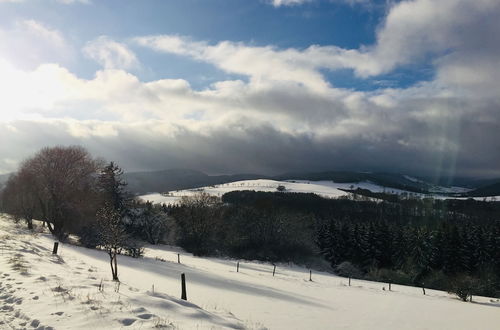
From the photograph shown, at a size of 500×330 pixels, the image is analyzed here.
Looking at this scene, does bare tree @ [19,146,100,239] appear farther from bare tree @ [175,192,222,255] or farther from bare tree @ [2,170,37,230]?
bare tree @ [175,192,222,255]

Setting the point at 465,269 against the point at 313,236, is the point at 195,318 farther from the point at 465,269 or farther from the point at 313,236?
the point at 313,236

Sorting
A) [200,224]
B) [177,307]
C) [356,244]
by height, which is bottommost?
[356,244]

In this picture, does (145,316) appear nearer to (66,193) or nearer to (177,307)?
(177,307)

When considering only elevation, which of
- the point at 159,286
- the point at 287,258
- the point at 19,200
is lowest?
the point at 287,258

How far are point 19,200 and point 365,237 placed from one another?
62.8 meters

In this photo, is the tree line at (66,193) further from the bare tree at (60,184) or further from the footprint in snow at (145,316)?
the footprint in snow at (145,316)

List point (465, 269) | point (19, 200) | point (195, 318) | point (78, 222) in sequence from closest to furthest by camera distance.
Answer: point (195, 318)
point (78, 222)
point (19, 200)
point (465, 269)

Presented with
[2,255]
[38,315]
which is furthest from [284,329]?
[2,255]

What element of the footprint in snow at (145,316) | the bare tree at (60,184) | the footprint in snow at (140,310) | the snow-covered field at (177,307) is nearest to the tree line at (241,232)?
the bare tree at (60,184)

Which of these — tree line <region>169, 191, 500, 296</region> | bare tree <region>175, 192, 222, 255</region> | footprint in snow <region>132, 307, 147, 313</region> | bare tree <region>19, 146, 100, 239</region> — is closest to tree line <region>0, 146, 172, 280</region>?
bare tree <region>19, 146, 100, 239</region>

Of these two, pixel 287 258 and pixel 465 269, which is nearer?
pixel 465 269

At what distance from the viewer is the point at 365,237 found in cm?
7319

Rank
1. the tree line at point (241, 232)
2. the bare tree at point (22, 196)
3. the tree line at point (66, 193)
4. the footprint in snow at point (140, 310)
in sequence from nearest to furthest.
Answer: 1. the footprint in snow at point (140, 310)
2. the tree line at point (66, 193)
3. the tree line at point (241, 232)
4. the bare tree at point (22, 196)

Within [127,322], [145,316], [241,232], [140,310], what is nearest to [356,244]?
[241,232]
